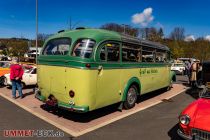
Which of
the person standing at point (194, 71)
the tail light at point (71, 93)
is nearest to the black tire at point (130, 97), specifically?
the tail light at point (71, 93)

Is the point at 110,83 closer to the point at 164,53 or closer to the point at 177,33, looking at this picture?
the point at 164,53

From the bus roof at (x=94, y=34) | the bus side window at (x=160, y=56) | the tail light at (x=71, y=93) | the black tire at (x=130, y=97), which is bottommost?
the black tire at (x=130, y=97)

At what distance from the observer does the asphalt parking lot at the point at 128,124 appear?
5.92 m

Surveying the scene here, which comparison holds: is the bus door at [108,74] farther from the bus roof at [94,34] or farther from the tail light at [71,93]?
the tail light at [71,93]

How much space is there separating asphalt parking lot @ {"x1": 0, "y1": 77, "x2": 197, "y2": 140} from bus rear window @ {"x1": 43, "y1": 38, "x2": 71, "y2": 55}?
80.9 inches

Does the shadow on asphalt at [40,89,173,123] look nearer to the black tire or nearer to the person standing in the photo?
the black tire

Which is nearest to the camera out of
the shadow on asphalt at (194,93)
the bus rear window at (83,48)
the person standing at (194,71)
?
the bus rear window at (83,48)

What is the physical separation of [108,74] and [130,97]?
1.87 m

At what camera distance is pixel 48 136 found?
228 inches

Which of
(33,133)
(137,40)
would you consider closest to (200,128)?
(33,133)

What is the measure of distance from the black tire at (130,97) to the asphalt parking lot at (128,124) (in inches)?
20.8

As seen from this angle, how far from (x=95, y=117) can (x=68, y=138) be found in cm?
191

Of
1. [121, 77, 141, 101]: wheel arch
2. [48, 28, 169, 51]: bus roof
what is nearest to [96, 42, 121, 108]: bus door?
[48, 28, 169, 51]: bus roof

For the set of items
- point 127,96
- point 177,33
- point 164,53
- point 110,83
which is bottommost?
point 127,96
